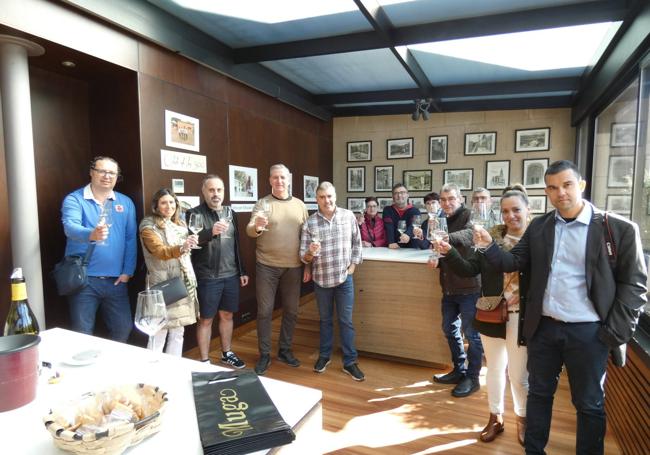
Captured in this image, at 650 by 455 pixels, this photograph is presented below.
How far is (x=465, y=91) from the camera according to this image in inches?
201

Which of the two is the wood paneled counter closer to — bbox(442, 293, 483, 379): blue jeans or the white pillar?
bbox(442, 293, 483, 379): blue jeans

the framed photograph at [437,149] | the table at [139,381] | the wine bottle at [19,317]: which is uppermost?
the framed photograph at [437,149]

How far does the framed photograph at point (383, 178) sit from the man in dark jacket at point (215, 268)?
373cm

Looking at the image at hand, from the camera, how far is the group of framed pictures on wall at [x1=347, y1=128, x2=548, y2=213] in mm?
5664

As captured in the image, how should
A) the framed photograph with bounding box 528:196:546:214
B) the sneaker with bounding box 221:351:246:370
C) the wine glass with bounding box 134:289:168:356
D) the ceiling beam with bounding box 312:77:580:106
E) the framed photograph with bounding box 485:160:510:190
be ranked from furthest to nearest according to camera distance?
the framed photograph with bounding box 485:160:510:190, the framed photograph with bounding box 528:196:546:214, the ceiling beam with bounding box 312:77:580:106, the sneaker with bounding box 221:351:246:370, the wine glass with bounding box 134:289:168:356

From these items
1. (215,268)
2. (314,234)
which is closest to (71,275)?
(215,268)

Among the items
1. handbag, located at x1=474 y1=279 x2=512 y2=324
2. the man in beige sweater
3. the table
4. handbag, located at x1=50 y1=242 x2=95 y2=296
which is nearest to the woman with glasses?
the man in beige sweater

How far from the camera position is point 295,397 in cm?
113

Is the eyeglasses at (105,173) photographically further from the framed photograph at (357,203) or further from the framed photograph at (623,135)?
the framed photograph at (357,203)

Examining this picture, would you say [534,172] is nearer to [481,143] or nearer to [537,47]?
[481,143]

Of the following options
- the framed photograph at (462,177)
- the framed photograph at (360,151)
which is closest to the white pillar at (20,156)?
the framed photograph at (360,151)

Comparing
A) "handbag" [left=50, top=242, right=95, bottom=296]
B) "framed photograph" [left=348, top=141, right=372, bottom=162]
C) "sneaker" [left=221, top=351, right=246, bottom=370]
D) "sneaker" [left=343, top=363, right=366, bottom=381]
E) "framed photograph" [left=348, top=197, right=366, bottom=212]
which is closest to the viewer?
"handbag" [left=50, top=242, right=95, bottom=296]

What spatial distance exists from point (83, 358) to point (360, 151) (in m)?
5.78

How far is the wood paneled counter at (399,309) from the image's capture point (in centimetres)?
341
